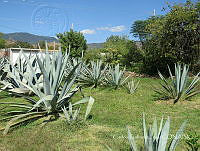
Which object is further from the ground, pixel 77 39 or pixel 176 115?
pixel 77 39

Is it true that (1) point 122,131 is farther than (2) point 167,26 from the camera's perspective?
No

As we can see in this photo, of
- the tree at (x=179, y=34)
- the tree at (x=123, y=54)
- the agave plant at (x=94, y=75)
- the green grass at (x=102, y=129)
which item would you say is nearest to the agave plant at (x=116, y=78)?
the agave plant at (x=94, y=75)

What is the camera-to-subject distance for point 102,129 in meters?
4.23

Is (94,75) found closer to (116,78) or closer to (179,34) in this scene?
(116,78)

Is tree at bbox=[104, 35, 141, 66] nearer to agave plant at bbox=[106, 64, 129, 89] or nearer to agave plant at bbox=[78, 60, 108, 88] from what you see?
agave plant at bbox=[78, 60, 108, 88]

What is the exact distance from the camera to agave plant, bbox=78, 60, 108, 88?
9078 mm

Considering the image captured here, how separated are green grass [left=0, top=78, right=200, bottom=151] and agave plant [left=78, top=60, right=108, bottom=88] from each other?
266 centimetres

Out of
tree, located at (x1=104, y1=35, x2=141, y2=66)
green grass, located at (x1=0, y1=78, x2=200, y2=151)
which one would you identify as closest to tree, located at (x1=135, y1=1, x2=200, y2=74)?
tree, located at (x1=104, y1=35, x2=141, y2=66)

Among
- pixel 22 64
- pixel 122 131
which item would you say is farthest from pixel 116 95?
pixel 122 131

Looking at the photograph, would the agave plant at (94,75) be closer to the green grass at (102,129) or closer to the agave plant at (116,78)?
the agave plant at (116,78)

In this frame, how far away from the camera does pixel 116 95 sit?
303 inches

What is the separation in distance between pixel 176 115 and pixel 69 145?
108 inches

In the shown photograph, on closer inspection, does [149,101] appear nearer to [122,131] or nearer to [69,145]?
[122,131]

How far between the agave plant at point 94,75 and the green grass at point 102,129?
2.66 m
